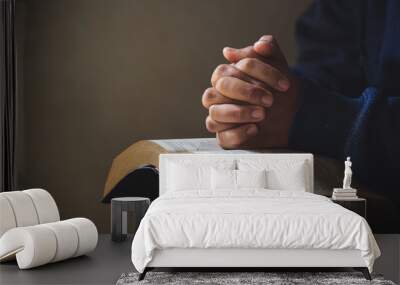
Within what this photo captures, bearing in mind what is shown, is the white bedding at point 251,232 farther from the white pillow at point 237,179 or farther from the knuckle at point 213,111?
the knuckle at point 213,111

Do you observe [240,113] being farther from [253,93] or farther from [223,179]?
[223,179]

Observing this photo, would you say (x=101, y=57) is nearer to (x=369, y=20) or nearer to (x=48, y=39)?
(x=48, y=39)

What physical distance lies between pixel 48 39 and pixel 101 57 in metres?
0.64

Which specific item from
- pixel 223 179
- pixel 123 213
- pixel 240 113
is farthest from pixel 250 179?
pixel 123 213

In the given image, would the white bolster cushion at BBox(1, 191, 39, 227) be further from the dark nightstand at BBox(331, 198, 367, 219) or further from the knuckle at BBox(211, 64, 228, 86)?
the dark nightstand at BBox(331, 198, 367, 219)

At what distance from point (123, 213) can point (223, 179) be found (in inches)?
43.3

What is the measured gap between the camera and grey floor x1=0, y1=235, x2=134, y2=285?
15.5 ft

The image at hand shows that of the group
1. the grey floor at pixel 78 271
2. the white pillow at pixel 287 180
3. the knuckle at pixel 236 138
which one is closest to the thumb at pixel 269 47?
the knuckle at pixel 236 138

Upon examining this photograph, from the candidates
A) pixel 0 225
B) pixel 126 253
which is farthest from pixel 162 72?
pixel 0 225

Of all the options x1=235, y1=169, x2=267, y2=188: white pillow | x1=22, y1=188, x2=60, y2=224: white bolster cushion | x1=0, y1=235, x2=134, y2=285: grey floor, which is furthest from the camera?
x1=235, y1=169, x2=267, y2=188: white pillow

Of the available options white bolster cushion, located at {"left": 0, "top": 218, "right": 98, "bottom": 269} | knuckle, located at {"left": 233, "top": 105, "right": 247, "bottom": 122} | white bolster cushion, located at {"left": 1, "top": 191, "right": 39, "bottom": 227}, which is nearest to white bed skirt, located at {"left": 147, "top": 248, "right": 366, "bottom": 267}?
white bolster cushion, located at {"left": 0, "top": 218, "right": 98, "bottom": 269}

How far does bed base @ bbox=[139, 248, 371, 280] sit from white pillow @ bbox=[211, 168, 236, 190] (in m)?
1.65

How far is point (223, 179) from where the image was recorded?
21.0ft

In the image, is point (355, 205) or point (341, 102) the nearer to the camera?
point (355, 205)
